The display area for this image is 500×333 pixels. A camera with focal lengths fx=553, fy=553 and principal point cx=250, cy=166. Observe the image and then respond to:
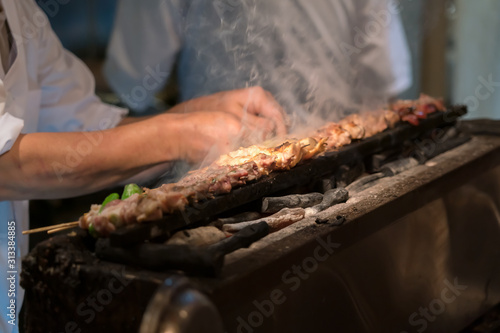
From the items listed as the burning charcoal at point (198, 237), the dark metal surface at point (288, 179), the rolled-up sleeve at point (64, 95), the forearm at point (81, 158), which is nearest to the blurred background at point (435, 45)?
the rolled-up sleeve at point (64, 95)

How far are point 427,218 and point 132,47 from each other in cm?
324

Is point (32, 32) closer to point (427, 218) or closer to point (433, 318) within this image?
point (427, 218)

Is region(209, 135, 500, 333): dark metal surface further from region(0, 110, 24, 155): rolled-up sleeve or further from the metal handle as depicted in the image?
region(0, 110, 24, 155): rolled-up sleeve

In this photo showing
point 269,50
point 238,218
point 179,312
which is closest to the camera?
point 179,312

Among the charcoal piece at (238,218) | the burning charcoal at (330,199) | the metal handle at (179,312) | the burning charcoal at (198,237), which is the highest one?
the metal handle at (179,312)

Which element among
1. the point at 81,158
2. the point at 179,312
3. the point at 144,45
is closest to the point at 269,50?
the point at 144,45

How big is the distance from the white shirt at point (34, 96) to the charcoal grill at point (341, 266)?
909 millimetres

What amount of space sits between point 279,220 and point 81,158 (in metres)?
1.03

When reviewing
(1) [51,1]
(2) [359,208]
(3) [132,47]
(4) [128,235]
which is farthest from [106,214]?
(1) [51,1]

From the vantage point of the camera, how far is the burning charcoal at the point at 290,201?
92.7 inches

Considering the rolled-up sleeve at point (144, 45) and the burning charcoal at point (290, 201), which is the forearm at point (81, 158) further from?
the rolled-up sleeve at point (144, 45)

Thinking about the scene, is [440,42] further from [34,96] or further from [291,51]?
[34,96]

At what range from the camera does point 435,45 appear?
Result: 297 inches

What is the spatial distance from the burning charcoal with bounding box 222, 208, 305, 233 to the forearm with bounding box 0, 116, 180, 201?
0.81 meters
